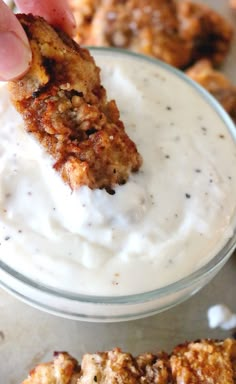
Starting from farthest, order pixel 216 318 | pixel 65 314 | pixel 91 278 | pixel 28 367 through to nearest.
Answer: pixel 216 318 < pixel 28 367 < pixel 65 314 < pixel 91 278

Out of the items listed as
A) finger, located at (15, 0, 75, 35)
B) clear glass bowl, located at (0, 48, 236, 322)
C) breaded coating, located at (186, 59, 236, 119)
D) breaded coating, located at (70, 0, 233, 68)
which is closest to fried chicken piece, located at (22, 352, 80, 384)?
clear glass bowl, located at (0, 48, 236, 322)

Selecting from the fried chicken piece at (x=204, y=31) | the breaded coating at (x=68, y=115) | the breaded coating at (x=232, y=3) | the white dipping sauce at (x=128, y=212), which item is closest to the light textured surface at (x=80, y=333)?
the white dipping sauce at (x=128, y=212)

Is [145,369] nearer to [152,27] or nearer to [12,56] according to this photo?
[12,56]

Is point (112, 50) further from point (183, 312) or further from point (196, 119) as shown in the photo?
point (183, 312)

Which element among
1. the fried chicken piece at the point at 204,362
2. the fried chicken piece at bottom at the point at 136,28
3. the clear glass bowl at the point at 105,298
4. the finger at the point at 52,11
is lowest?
the fried chicken piece at the point at 204,362

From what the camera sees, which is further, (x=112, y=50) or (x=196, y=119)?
(x=112, y=50)

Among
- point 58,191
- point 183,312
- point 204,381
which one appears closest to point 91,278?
point 58,191

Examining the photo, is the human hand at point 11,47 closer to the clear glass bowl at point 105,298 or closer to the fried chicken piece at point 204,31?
the clear glass bowl at point 105,298
